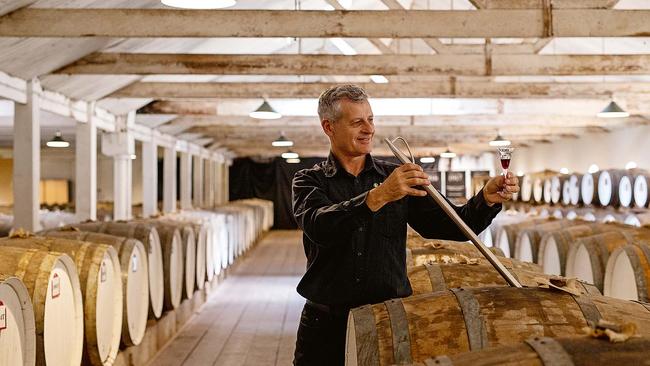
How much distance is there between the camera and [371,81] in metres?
11.2

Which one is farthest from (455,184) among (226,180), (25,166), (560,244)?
(25,166)

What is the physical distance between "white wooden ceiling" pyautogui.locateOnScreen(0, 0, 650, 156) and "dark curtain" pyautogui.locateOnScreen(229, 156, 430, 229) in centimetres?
973

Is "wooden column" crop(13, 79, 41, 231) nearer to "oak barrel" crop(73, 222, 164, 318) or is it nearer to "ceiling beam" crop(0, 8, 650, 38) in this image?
"oak barrel" crop(73, 222, 164, 318)

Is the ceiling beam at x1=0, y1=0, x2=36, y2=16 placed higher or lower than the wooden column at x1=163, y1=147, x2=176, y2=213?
higher

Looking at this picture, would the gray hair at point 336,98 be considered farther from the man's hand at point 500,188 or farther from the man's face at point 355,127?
the man's hand at point 500,188

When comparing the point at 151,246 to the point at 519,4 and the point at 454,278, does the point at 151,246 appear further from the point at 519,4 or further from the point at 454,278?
the point at 454,278

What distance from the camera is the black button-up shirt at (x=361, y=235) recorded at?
96.3 inches

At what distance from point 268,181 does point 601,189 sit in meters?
17.8

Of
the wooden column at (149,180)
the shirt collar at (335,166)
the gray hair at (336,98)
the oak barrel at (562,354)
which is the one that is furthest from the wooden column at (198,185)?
the oak barrel at (562,354)

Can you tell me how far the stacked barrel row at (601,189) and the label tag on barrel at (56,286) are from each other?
26.3 feet

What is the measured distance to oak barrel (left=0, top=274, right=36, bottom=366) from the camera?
3066mm

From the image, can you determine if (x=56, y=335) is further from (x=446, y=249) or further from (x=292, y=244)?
(x=292, y=244)

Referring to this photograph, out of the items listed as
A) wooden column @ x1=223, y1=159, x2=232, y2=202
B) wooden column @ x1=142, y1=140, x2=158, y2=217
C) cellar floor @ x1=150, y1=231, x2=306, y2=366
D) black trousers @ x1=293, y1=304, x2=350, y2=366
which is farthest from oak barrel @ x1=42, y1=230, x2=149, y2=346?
wooden column @ x1=223, y1=159, x2=232, y2=202

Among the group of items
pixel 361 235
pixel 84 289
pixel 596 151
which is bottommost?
pixel 84 289
